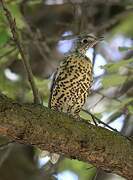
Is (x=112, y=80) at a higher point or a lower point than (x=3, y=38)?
lower

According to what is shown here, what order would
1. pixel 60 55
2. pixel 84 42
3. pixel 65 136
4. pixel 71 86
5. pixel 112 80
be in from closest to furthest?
pixel 65 136
pixel 112 80
pixel 71 86
pixel 84 42
pixel 60 55

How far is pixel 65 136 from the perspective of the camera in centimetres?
318

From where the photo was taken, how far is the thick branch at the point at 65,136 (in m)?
3.04

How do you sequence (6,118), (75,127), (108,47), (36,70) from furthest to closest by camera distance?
(108,47) → (36,70) → (75,127) → (6,118)

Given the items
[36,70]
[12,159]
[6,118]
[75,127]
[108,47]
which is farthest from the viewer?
[108,47]

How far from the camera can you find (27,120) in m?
3.08

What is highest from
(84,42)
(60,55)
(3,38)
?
(60,55)

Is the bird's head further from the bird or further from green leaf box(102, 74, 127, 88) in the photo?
green leaf box(102, 74, 127, 88)

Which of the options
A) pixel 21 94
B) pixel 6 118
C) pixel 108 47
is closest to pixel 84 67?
pixel 21 94

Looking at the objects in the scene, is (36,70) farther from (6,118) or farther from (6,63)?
(6,118)

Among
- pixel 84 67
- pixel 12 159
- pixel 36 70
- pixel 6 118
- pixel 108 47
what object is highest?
pixel 108 47

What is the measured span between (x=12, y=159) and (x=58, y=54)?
222 centimetres

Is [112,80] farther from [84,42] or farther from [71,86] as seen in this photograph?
[84,42]

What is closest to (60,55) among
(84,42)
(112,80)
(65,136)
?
(84,42)
